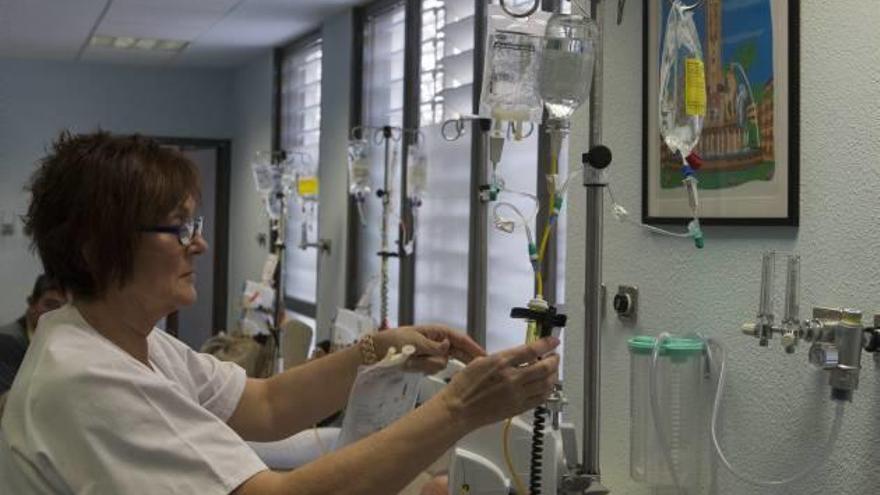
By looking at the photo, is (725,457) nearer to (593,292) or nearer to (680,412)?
(680,412)

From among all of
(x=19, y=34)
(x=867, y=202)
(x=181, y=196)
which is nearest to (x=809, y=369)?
(x=867, y=202)

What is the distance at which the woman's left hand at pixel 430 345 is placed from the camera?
6.04ft

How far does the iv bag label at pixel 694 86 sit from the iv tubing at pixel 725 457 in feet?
1.86

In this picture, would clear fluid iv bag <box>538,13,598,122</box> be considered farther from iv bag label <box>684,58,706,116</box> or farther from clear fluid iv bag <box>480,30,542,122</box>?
iv bag label <box>684,58,706,116</box>

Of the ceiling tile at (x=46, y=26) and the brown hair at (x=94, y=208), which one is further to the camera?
the ceiling tile at (x=46, y=26)

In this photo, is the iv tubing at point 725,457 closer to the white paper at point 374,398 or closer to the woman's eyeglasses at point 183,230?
the white paper at point 374,398

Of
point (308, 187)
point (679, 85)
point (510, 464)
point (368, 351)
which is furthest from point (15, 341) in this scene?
point (308, 187)

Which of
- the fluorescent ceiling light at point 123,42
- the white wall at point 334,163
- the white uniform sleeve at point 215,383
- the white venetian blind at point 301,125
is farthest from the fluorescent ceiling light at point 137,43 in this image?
the white uniform sleeve at point 215,383

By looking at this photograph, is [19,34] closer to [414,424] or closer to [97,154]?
[97,154]

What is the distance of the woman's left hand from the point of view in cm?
184

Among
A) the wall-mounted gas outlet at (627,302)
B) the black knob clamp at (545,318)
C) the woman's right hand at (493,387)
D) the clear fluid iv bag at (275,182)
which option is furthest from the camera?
the clear fluid iv bag at (275,182)

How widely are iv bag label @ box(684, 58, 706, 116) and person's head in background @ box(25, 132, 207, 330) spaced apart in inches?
37.5

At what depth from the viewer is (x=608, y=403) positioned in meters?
2.50

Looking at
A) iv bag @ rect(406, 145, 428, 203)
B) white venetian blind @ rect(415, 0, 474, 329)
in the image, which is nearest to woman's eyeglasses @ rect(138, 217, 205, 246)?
white venetian blind @ rect(415, 0, 474, 329)
